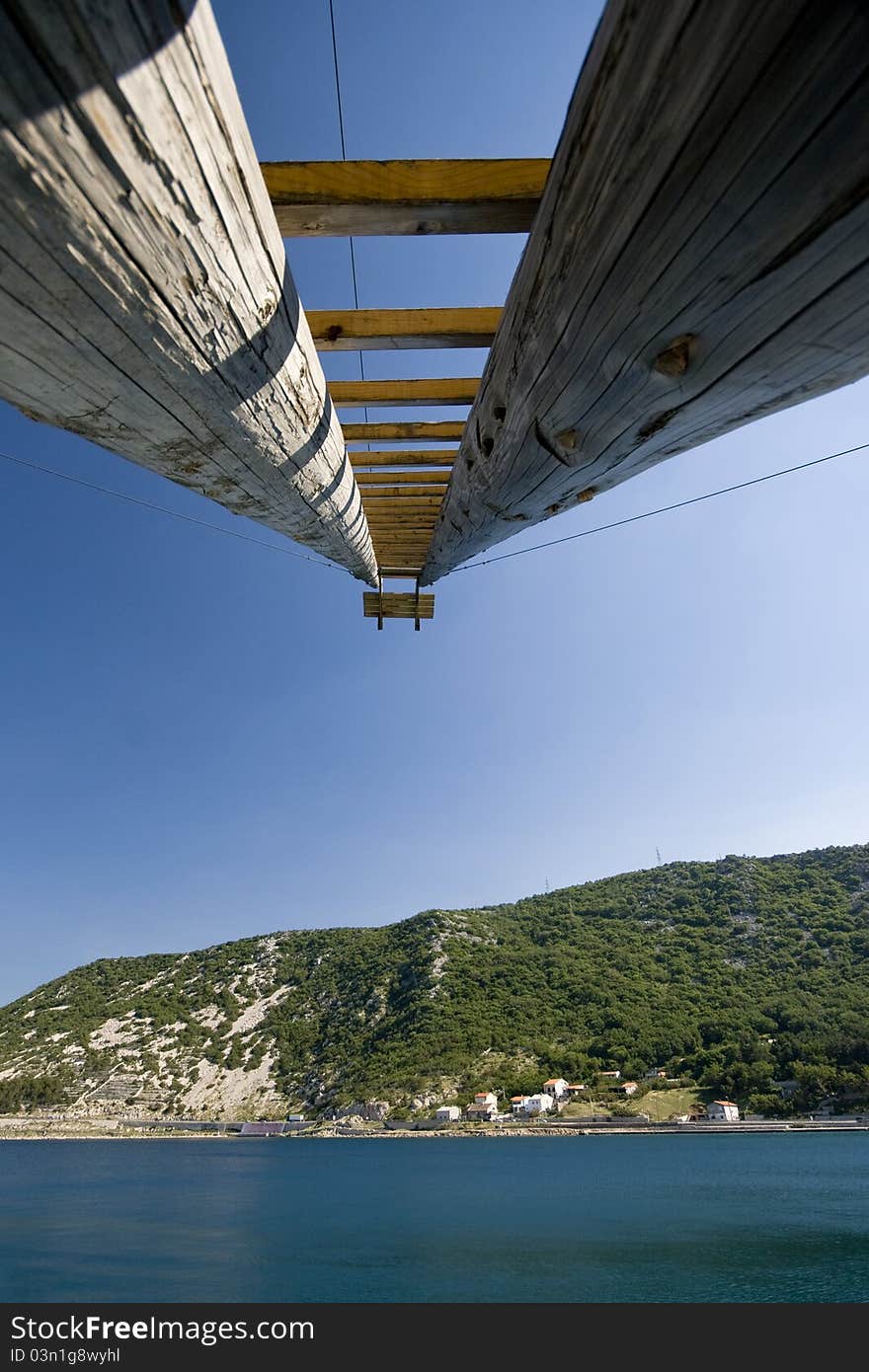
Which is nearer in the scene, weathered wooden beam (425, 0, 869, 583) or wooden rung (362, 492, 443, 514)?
weathered wooden beam (425, 0, 869, 583)

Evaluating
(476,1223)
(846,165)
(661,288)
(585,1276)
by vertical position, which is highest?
(661,288)

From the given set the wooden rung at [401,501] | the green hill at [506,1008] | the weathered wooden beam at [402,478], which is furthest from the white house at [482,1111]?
the weathered wooden beam at [402,478]

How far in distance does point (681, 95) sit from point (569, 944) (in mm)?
112351

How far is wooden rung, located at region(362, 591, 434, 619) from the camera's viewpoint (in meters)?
5.33

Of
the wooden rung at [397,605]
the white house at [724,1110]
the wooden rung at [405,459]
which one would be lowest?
the white house at [724,1110]

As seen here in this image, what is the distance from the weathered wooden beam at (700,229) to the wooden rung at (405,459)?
1.55 metres

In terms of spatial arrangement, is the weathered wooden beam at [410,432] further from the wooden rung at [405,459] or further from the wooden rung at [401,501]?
the wooden rung at [401,501]

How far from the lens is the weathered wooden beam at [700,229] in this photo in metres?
0.67

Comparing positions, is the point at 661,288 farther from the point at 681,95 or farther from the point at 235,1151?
the point at 235,1151

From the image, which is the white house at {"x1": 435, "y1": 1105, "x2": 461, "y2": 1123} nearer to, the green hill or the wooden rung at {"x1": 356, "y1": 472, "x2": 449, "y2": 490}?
the green hill

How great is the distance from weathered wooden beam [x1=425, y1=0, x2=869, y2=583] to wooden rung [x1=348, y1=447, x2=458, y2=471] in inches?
61.0

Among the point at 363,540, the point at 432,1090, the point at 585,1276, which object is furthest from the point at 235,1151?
the point at 363,540

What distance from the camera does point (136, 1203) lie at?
158 ft

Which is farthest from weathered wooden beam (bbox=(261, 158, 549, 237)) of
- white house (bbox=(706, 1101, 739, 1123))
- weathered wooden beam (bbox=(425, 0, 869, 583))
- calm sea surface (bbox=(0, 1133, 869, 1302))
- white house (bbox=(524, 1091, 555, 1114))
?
white house (bbox=(524, 1091, 555, 1114))
